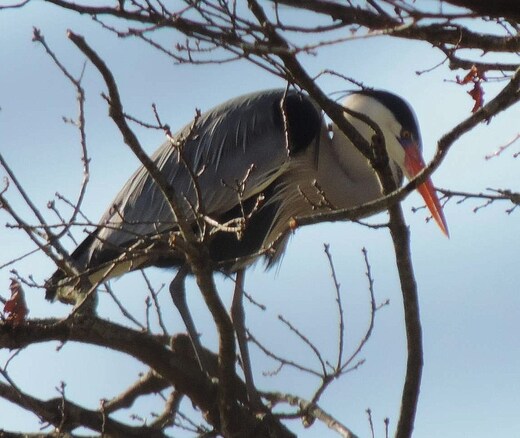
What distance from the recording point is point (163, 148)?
5.22 meters

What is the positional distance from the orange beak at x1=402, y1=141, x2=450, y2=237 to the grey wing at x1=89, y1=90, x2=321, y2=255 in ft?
1.59

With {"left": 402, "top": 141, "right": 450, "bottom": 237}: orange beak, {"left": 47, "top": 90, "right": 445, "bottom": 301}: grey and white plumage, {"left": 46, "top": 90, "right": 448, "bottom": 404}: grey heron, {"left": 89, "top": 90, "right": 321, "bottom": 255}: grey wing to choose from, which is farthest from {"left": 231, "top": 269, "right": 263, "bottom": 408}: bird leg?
{"left": 402, "top": 141, "right": 450, "bottom": 237}: orange beak

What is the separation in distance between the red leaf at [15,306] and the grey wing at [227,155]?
126cm

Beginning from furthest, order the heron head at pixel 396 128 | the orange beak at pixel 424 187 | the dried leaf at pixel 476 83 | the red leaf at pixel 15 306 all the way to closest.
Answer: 1. the heron head at pixel 396 128
2. the orange beak at pixel 424 187
3. the red leaf at pixel 15 306
4. the dried leaf at pixel 476 83

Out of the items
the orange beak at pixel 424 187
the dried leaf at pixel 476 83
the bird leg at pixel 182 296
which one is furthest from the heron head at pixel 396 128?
the dried leaf at pixel 476 83

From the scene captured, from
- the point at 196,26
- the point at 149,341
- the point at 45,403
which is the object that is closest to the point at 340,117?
the point at 196,26

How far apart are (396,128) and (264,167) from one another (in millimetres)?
799

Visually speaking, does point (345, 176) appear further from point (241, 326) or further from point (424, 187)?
point (241, 326)

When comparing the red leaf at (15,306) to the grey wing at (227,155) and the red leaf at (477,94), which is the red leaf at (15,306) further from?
the red leaf at (477,94)

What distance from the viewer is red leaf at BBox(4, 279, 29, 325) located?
3365 millimetres

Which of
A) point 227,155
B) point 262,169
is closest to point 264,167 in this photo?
point 262,169

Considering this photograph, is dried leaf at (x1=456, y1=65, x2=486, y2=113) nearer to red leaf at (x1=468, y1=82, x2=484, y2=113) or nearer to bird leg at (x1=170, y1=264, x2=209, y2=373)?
red leaf at (x1=468, y1=82, x2=484, y2=113)

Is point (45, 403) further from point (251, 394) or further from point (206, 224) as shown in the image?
point (206, 224)

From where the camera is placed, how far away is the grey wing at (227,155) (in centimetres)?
475
